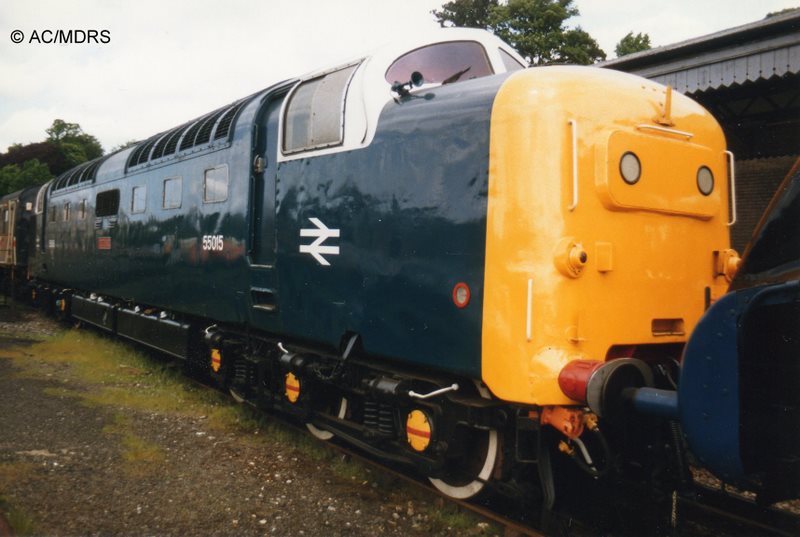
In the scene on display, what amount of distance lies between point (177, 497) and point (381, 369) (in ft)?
5.77

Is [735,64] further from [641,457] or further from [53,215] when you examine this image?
[53,215]

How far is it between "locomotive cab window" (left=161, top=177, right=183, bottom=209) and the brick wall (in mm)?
9708

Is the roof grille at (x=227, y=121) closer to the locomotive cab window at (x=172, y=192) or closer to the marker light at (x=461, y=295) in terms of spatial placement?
the locomotive cab window at (x=172, y=192)

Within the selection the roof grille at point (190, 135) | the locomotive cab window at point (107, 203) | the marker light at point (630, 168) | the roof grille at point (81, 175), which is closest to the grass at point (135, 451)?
the roof grille at point (190, 135)

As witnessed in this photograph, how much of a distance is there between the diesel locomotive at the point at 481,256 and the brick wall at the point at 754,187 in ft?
28.3

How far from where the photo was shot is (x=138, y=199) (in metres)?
9.43

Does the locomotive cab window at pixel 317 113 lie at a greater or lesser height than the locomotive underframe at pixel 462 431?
greater

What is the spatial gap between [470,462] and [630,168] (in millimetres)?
2189

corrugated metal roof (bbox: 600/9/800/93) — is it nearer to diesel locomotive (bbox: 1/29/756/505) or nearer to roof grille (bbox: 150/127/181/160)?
diesel locomotive (bbox: 1/29/756/505)

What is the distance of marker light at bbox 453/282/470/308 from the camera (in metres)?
4.05

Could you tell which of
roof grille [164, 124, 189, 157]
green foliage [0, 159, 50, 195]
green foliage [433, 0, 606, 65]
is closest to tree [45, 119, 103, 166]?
green foliage [0, 159, 50, 195]

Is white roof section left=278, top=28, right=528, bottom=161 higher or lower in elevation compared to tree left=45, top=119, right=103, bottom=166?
lower

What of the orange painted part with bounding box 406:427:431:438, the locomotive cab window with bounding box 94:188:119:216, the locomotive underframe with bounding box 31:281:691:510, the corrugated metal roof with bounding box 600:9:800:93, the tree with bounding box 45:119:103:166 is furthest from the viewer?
the tree with bounding box 45:119:103:166

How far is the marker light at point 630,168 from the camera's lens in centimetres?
402
